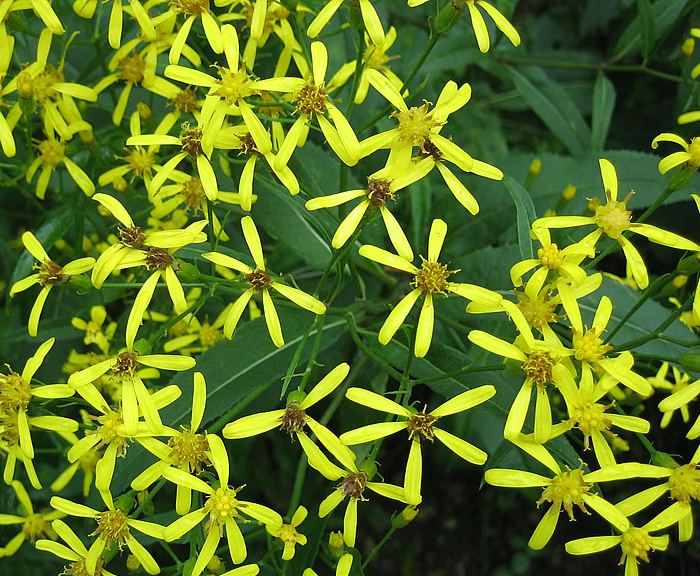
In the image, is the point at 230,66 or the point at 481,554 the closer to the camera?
the point at 230,66

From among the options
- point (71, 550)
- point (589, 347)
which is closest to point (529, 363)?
point (589, 347)

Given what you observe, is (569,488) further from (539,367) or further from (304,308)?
(304,308)

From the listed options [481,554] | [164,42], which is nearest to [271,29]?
[164,42]

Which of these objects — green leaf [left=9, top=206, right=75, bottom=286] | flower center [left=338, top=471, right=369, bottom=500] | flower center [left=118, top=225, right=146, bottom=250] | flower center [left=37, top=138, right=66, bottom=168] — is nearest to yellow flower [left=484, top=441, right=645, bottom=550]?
flower center [left=338, top=471, right=369, bottom=500]

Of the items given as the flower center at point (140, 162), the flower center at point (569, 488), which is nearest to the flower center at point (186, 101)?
the flower center at point (140, 162)

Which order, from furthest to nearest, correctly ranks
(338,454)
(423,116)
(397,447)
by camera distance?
1. (397,447)
2. (423,116)
3. (338,454)

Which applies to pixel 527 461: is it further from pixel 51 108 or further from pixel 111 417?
pixel 51 108

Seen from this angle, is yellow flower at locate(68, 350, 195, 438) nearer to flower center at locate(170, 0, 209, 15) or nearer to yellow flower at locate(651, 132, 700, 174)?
flower center at locate(170, 0, 209, 15)
